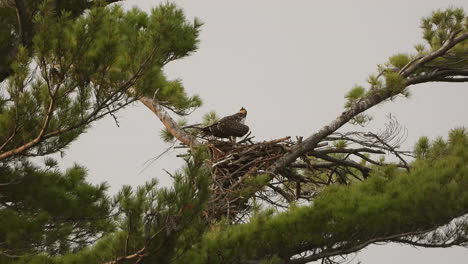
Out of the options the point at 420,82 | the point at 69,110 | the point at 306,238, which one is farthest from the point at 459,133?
the point at 69,110

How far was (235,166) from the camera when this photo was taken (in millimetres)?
6574

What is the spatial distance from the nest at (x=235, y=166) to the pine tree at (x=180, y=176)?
0.01 m

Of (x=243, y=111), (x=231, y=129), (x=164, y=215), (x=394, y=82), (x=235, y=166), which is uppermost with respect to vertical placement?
(x=243, y=111)

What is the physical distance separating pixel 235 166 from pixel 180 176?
7.22ft

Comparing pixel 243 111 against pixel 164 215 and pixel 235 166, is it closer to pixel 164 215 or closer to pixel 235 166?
pixel 235 166

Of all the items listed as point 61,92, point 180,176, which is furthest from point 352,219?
point 61,92

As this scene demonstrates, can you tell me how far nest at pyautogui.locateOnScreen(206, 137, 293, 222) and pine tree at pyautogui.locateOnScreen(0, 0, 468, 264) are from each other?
14 mm

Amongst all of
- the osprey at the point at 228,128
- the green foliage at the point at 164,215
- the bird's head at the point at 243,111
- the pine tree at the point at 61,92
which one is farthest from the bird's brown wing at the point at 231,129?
the green foliage at the point at 164,215

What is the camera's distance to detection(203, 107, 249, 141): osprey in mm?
7008

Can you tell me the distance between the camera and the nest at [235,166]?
240 inches

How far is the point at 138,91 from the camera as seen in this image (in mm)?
5430

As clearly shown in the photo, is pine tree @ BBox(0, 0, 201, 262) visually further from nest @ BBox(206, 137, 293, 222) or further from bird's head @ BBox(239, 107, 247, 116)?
bird's head @ BBox(239, 107, 247, 116)

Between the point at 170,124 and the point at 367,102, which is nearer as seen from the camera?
the point at 367,102

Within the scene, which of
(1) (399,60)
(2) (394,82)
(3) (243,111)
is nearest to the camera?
(2) (394,82)
